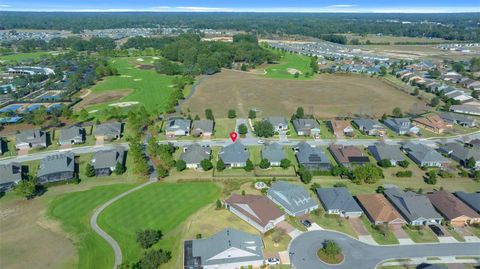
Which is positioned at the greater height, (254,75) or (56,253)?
(254,75)

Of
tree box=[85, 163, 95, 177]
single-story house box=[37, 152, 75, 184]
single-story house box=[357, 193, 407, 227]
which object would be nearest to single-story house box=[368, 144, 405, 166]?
single-story house box=[357, 193, 407, 227]

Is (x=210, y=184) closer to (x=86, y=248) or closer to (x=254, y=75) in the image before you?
(x=86, y=248)

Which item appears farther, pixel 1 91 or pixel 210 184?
pixel 1 91

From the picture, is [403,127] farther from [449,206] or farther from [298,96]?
[298,96]

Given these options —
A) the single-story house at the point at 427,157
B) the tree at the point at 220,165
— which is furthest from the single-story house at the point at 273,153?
the single-story house at the point at 427,157

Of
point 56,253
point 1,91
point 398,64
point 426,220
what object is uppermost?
point 398,64

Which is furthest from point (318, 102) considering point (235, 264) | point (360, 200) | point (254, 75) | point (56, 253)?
point (56, 253)

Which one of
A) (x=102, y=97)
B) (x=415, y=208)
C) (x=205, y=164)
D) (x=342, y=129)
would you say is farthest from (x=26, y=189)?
(x=342, y=129)
